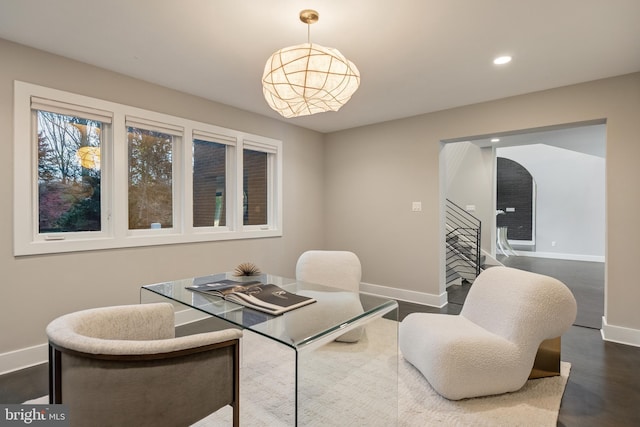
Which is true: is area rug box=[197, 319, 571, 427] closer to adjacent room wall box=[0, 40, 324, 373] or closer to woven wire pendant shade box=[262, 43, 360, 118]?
adjacent room wall box=[0, 40, 324, 373]

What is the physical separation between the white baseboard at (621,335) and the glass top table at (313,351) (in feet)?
6.66

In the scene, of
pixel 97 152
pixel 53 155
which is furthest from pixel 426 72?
pixel 53 155

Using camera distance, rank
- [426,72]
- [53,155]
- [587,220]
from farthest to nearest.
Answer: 1. [587,220]
2. [426,72]
3. [53,155]

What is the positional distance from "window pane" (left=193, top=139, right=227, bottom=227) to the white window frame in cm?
7

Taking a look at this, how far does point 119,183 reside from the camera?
284cm

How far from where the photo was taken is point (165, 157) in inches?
131

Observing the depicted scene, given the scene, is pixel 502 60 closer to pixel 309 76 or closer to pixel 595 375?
pixel 309 76

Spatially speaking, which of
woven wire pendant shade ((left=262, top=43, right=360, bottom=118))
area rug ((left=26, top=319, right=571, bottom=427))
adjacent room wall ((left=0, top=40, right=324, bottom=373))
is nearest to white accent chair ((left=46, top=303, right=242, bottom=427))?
area rug ((left=26, top=319, right=571, bottom=427))

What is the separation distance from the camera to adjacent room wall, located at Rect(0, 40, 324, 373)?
7.57 ft

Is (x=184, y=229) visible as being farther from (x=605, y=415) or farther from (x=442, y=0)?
(x=605, y=415)

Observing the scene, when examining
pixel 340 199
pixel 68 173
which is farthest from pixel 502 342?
pixel 68 173

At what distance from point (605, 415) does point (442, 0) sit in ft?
8.66

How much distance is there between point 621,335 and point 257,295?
336cm

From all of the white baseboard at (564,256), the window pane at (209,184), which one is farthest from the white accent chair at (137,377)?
the white baseboard at (564,256)
